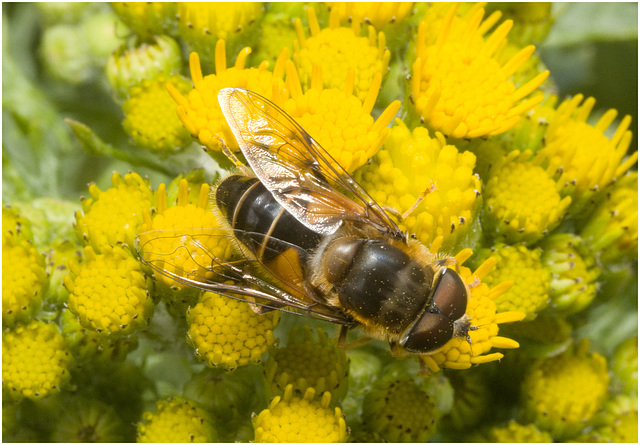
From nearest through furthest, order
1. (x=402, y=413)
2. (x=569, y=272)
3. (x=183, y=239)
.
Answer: (x=183, y=239) → (x=402, y=413) → (x=569, y=272)

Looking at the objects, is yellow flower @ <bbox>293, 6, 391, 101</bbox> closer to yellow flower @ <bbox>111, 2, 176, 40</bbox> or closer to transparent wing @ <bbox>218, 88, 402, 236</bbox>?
transparent wing @ <bbox>218, 88, 402, 236</bbox>

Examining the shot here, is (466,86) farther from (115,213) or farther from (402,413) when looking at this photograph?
(115,213)

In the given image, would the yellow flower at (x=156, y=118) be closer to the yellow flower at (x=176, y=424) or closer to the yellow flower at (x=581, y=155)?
the yellow flower at (x=176, y=424)

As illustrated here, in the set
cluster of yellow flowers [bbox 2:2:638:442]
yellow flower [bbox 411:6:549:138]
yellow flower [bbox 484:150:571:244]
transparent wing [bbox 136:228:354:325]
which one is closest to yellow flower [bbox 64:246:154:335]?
cluster of yellow flowers [bbox 2:2:638:442]

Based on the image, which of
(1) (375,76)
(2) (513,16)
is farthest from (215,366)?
(2) (513,16)

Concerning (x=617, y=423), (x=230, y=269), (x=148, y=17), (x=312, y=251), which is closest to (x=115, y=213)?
(x=230, y=269)

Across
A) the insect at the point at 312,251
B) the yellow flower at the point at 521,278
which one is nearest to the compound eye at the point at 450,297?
the insect at the point at 312,251
